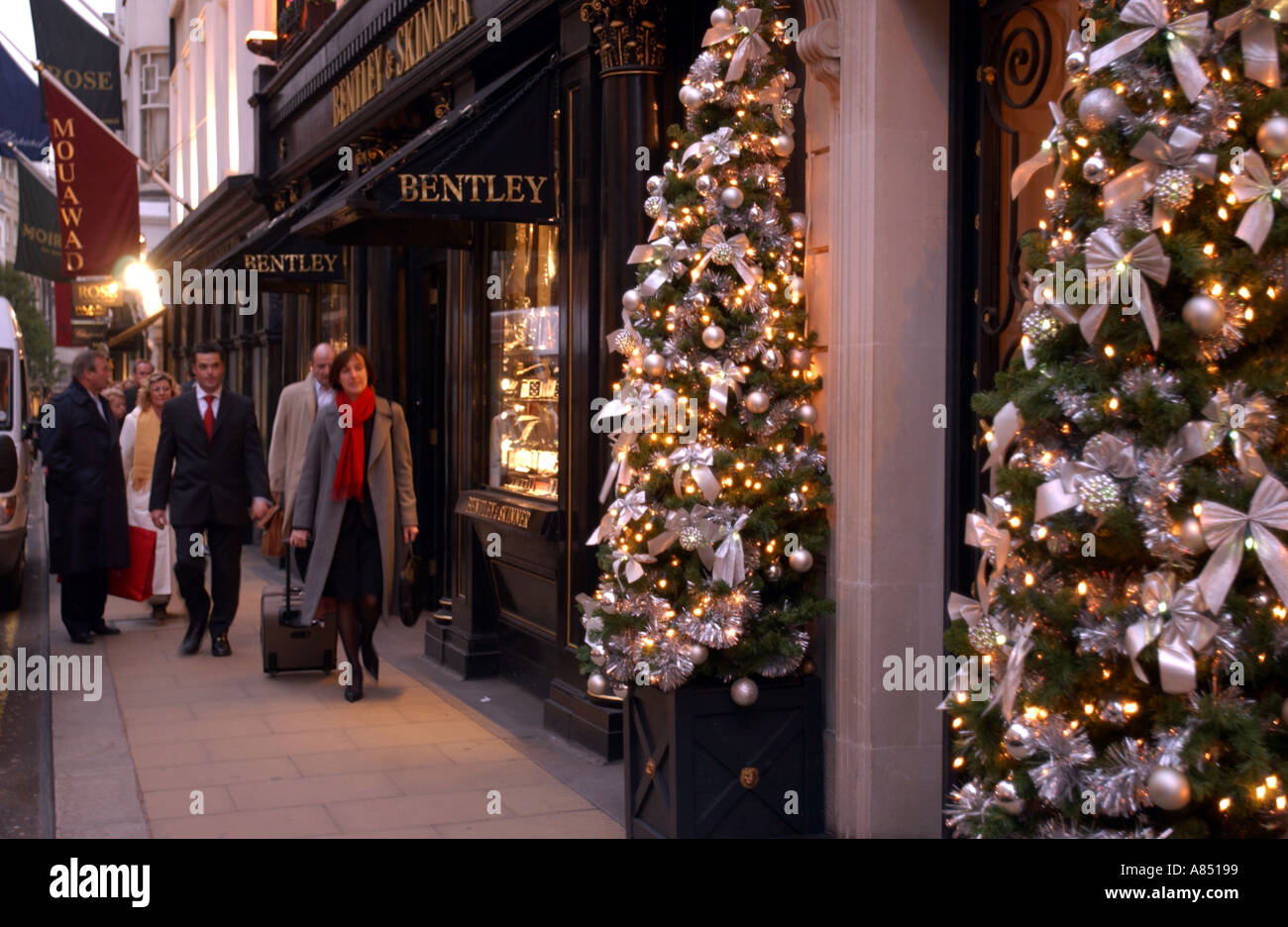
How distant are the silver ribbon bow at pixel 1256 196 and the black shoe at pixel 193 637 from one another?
882cm

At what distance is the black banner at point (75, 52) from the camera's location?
20484 millimetres

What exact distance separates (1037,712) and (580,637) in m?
4.42

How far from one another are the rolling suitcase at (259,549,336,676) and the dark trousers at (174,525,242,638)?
3.02 ft

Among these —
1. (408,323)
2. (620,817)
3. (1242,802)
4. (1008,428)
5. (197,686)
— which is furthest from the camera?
(408,323)

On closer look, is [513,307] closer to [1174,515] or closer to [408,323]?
[408,323]

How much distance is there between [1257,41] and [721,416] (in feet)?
8.74

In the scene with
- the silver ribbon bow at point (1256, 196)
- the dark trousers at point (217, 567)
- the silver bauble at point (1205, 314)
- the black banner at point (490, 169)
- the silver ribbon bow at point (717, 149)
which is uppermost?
the black banner at point (490, 169)

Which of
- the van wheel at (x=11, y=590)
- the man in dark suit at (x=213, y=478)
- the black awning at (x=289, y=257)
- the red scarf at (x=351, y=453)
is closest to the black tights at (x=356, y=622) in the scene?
the red scarf at (x=351, y=453)

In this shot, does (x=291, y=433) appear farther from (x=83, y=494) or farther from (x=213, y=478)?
(x=83, y=494)

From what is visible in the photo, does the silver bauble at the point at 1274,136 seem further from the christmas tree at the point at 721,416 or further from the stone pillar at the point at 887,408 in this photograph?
the christmas tree at the point at 721,416

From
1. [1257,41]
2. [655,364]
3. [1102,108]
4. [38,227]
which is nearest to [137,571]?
[655,364]

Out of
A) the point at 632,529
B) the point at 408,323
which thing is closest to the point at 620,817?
the point at 632,529

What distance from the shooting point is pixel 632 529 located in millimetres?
5520

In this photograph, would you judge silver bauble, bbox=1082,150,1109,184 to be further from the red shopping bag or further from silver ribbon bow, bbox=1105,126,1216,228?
the red shopping bag
